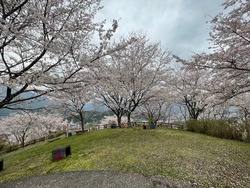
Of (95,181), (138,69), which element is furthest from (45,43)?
(138,69)

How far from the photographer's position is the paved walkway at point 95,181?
4.00 m

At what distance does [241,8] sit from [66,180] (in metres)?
7.28

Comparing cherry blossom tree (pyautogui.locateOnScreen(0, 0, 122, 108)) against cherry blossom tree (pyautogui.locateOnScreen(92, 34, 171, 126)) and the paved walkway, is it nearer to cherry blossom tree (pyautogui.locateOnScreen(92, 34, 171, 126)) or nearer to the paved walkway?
the paved walkway

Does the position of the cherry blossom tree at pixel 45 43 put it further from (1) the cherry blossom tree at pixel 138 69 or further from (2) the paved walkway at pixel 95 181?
(1) the cherry blossom tree at pixel 138 69

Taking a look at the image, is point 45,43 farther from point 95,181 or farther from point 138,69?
point 138,69

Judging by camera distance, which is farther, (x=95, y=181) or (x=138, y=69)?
(x=138, y=69)

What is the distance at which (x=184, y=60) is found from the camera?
19.0 ft

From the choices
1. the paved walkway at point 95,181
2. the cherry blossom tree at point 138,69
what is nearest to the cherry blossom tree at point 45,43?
the paved walkway at point 95,181

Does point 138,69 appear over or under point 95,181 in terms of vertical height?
over

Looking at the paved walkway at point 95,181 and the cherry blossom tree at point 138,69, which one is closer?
the paved walkway at point 95,181

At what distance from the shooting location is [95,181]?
4434 millimetres

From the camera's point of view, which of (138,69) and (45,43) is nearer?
(45,43)

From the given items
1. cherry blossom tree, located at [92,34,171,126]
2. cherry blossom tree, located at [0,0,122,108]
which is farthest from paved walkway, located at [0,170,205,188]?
cherry blossom tree, located at [92,34,171,126]

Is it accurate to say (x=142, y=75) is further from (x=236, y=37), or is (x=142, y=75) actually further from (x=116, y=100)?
(x=236, y=37)
